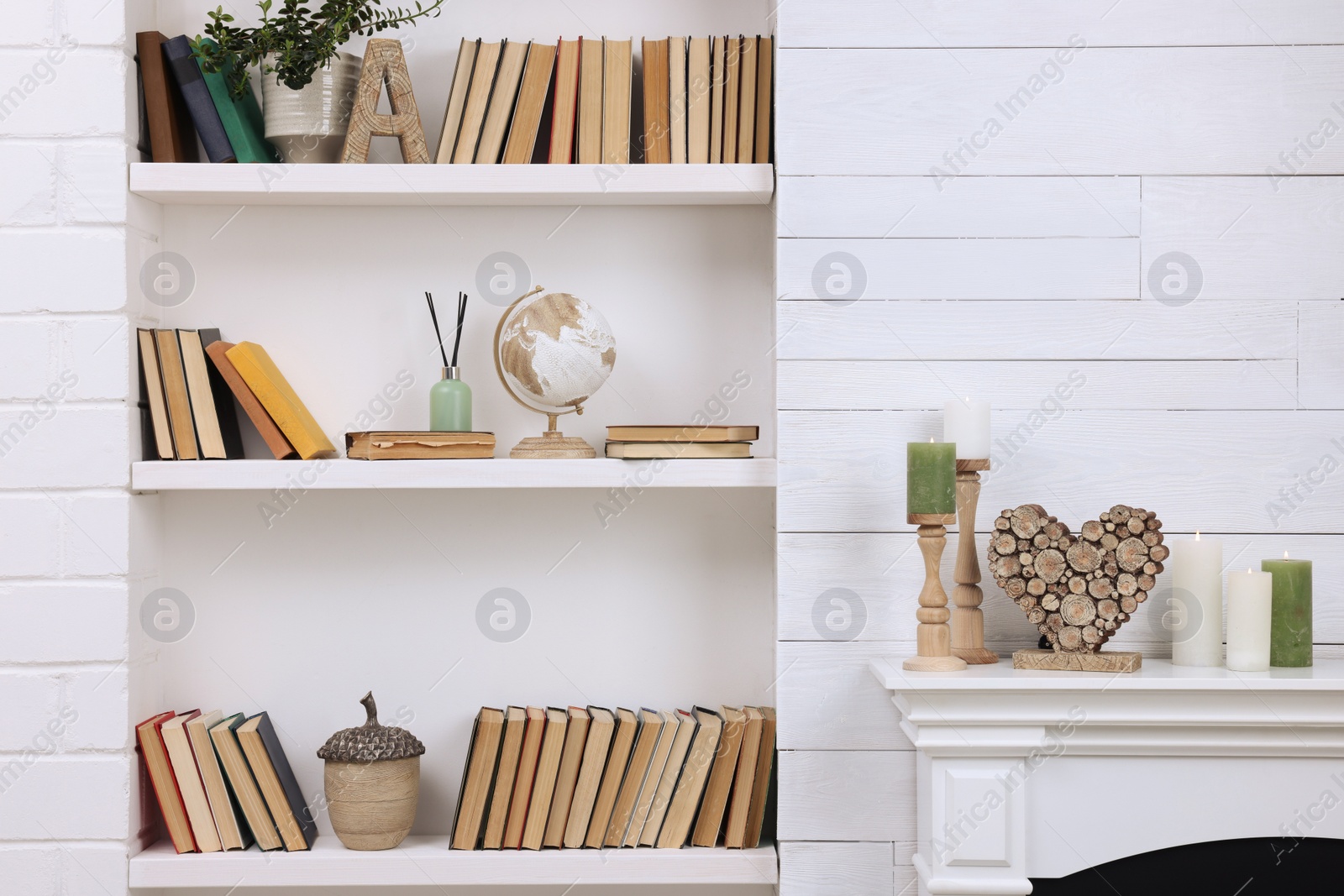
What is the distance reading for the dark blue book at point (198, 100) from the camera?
5.50 ft

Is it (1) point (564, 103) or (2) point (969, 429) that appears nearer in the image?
(2) point (969, 429)

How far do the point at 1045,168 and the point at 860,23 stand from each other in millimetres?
373

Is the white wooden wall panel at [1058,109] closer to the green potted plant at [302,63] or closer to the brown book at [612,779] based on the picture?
the green potted plant at [302,63]

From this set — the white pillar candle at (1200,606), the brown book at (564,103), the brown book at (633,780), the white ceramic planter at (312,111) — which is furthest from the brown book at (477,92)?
the white pillar candle at (1200,606)

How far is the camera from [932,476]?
140cm

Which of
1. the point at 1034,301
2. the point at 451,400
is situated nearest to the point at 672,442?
the point at 451,400

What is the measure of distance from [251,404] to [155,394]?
159 mm

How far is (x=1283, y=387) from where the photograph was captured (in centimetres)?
155

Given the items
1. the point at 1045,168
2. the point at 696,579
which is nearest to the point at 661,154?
the point at 1045,168

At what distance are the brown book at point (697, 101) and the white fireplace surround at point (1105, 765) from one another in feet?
2.96

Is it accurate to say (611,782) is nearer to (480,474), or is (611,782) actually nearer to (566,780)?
(566,780)

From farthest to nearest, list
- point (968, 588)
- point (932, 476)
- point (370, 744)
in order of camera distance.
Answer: point (370, 744)
point (968, 588)
point (932, 476)

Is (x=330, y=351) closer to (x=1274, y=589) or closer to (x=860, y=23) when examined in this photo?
(x=860, y=23)

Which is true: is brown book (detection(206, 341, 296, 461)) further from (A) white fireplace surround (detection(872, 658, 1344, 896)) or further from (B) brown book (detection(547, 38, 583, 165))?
(A) white fireplace surround (detection(872, 658, 1344, 896))
